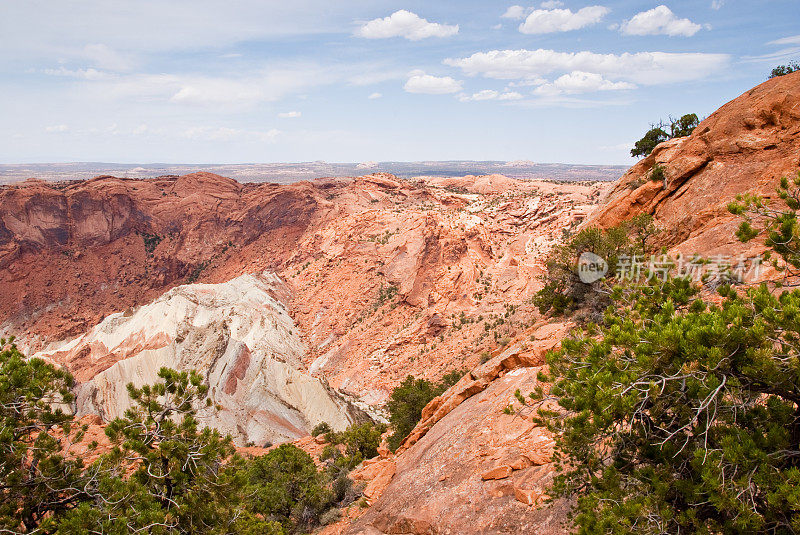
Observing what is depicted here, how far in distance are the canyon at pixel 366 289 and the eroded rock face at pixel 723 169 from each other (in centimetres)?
9

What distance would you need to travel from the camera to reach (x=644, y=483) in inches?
205

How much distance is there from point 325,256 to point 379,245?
728cm

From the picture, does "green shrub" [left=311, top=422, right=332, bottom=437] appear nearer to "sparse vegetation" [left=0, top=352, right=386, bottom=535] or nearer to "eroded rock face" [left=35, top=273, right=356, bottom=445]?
"eroded rock face" [left=35, top=273, right=356, bottom=445]

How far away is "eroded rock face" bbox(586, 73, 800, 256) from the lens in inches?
564

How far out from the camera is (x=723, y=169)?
16.6 metres

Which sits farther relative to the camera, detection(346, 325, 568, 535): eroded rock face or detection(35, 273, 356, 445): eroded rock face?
detection(35, 273, 356, 445): eroded rock face

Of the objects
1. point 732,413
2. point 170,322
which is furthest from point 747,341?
point 170,322

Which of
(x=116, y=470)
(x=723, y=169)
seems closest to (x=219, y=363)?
(x=116, y=470)

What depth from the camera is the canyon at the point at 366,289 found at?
11367 mm

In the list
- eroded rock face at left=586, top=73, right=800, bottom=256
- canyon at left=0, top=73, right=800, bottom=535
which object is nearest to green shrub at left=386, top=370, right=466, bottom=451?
canyon at left=0, top=73, right=800, bottom=535

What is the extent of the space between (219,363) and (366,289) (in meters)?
15.6

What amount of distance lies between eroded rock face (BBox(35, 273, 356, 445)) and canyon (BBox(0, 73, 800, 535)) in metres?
0.14

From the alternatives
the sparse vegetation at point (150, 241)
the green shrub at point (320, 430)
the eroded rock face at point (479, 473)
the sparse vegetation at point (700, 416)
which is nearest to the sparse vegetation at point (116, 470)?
the eroded rock face at point (479, 473)

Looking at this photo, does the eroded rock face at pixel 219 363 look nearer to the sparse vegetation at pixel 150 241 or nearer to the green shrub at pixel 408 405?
the green shrub at pixel 408 405
